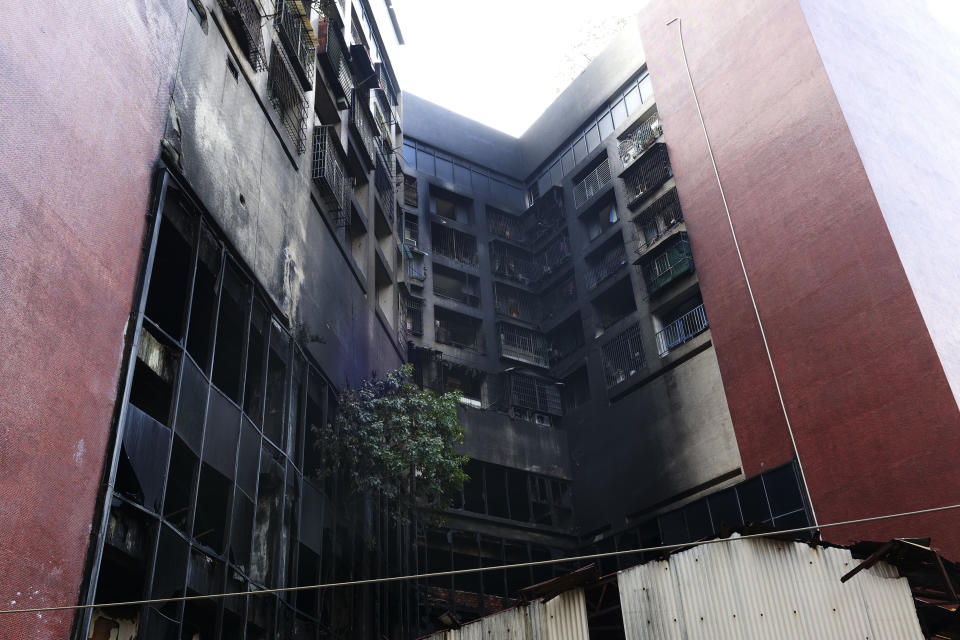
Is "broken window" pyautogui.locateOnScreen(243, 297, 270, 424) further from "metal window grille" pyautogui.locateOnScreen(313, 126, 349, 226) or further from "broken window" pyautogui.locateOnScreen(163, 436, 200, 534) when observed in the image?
"metal window grille" pyautogui.locateOnScreen(313, 126, 349, 226)

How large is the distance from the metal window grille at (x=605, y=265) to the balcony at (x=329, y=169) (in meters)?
14.1

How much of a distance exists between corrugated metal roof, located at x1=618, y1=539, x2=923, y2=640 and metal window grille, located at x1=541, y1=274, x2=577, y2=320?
2672cm

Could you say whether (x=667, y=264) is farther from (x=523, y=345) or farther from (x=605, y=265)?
(x=523, y=345)

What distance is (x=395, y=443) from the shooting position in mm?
22828

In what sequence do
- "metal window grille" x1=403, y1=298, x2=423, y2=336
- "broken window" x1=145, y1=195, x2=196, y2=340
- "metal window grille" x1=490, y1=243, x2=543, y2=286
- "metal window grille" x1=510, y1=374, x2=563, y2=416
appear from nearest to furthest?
"broken window" x1=145, y1=195, x2=196, y2=340
"metal window grille" x1=403, y1=298, x2=423, y2=336
"metal window grille" x1=510, y1=374, x2=563, y2=416
"metal window grille" x1=490, y1=243, x2=543, y2=286

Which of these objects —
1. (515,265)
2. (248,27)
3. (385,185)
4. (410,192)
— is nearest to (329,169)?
(248,27)

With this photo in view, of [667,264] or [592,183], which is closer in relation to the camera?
[667,264]

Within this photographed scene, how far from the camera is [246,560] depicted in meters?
17.0

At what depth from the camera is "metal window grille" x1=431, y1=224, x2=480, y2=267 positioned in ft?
136

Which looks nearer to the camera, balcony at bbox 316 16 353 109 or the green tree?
the green tree

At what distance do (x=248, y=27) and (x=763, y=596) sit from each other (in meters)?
16.4

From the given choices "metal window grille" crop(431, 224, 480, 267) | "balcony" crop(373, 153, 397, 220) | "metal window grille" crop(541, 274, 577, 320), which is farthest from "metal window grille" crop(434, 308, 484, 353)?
"balcony" crop(373, 153, 397, 220)

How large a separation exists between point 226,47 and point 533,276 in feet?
81.9

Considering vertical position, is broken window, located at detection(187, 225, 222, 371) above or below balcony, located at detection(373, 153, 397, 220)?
below
